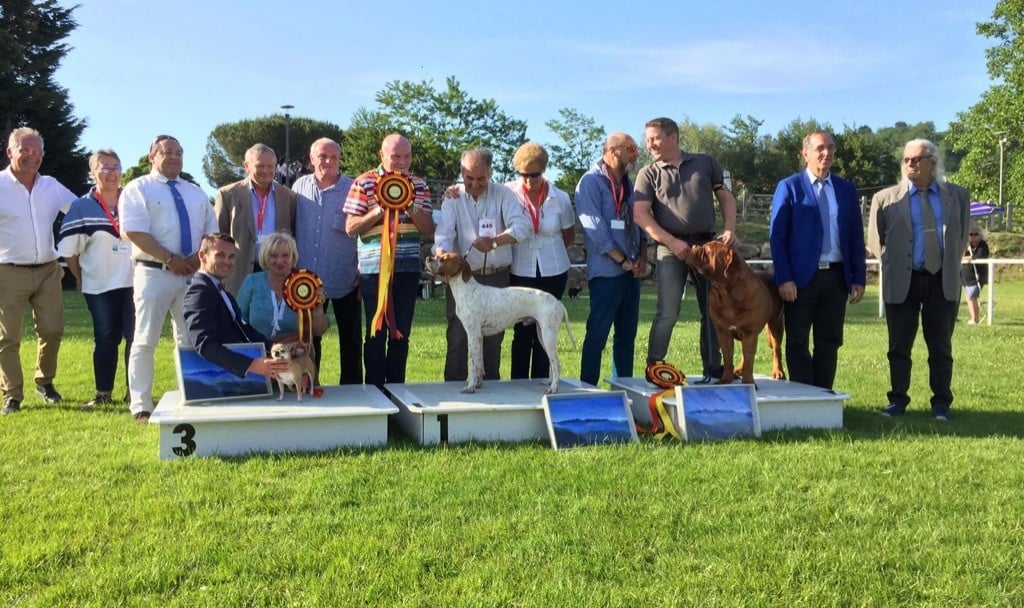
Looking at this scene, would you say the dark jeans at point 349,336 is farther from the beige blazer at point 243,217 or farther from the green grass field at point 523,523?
the green grass field at point 523,523

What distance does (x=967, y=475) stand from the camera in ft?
13.2

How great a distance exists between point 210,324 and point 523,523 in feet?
8.10

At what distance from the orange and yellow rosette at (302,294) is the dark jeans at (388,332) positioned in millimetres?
490

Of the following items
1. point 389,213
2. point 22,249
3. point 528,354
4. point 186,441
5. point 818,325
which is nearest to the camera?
point 186,441

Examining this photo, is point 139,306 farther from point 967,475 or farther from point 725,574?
point 967,475

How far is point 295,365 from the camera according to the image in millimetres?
4730

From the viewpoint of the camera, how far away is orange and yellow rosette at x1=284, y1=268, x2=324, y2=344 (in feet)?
15.6

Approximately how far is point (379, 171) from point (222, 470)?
2227 mm

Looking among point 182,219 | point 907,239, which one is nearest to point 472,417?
point 182,219

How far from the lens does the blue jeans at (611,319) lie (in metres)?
5.68

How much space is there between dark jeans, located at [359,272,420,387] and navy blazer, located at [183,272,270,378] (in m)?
0.92

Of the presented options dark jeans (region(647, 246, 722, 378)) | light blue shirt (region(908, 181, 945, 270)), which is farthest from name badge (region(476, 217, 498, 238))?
light blue shirt (region(908, 181, 945, 270))

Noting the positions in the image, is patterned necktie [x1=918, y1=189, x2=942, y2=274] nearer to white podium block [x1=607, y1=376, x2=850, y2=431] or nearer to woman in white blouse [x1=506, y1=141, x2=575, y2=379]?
white podium block [x1=607, y1=376, x2=850, y2=431]

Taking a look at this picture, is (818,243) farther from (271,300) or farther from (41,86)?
(41,86)
